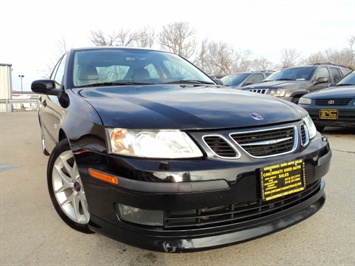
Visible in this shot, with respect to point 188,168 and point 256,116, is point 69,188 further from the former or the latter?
point 256,116

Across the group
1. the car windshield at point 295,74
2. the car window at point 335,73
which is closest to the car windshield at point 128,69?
the car windshield at point 295,74

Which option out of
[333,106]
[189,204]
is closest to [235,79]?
[333,106]

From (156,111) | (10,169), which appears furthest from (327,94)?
(10,169)

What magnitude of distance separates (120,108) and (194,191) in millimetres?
751

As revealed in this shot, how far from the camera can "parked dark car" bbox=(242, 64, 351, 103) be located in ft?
25.8

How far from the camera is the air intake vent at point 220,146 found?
5.99 ft

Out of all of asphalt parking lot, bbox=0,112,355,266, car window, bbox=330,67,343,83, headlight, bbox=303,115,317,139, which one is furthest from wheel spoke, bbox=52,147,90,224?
car window, bbox=330,67,343,83

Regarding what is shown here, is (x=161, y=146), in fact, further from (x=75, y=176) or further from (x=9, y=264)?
(x=9, y=264)

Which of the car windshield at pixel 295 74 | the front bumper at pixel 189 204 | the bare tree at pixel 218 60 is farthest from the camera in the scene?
the bare tree at pixel 218 60

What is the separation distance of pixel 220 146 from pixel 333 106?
5.09 m

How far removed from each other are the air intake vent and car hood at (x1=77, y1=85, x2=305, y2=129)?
0.27 ft

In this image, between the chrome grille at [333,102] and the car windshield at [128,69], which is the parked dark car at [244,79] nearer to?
the chrome grille at [333,102]

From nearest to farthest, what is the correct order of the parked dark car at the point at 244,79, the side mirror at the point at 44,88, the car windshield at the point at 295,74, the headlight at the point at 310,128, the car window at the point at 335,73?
the headlight at the point at 310,128, the side mirror at the point at 44,88, the car windshield at the point at 295,74, the car window at the point at 335,73, the parked dark car at the point at 244,79

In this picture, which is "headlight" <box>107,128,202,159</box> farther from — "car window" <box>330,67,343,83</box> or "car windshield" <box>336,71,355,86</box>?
"car window" <box>330,67,343,83</box>
